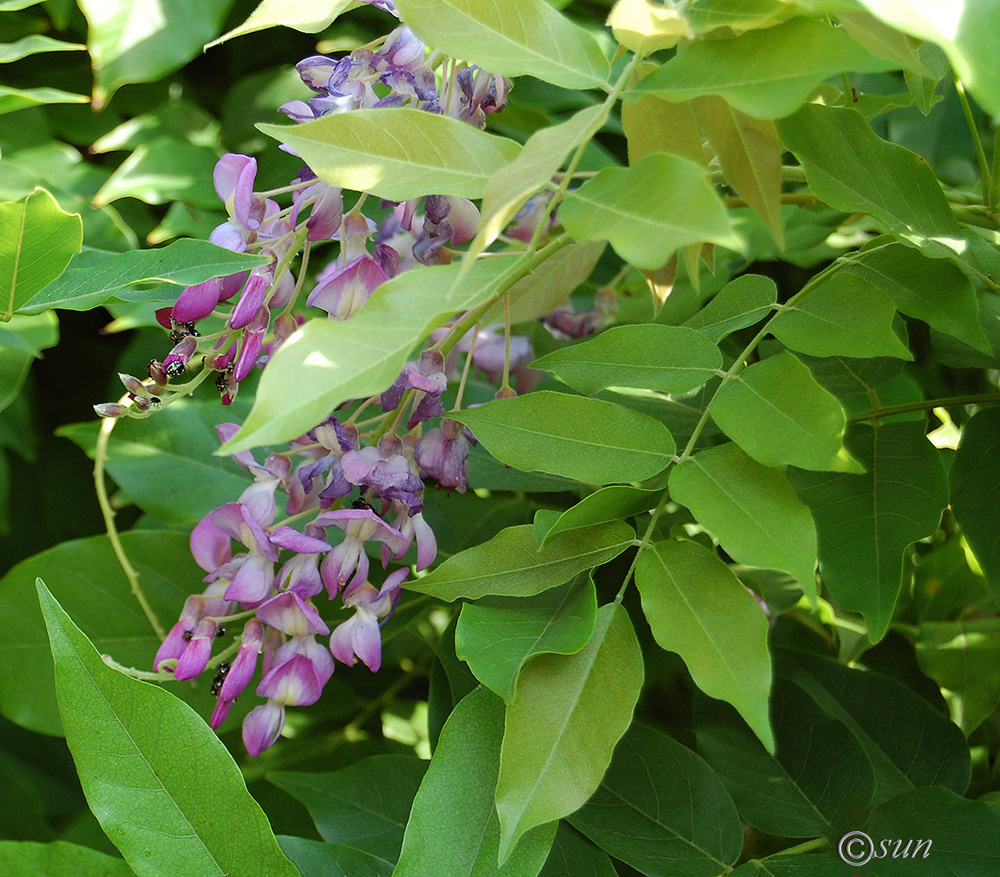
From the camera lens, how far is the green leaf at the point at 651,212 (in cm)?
24

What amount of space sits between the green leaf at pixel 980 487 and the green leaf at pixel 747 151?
18 cm

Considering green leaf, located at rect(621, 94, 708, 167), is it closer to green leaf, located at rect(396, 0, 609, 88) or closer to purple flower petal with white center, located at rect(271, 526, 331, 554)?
green leaf, located at rect(396, 0, 609, 88)

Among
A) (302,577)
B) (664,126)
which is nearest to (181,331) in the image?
(302,577)

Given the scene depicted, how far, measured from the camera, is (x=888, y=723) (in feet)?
1.49

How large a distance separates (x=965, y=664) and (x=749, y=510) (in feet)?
0.99

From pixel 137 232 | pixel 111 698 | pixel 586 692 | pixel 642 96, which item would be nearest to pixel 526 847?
pixel 586 692

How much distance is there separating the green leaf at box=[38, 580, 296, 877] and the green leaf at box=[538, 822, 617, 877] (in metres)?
0.12

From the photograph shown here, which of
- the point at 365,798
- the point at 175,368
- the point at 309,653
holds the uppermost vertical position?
the point at 175,368

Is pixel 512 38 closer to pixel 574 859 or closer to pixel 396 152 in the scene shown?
pixel 396 152

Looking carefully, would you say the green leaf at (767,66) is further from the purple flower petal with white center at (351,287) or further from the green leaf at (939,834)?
the green leaf at (939,834)

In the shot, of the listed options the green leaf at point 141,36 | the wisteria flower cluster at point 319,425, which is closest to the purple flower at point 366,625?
the wisteria flower cluster at point 319,425

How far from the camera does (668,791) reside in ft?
1.26

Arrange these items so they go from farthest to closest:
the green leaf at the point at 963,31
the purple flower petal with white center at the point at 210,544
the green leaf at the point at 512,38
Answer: the purple flower petal with white center at the point at 210,544 < the green leaf at the point at 512,38 < the green leaf at the point at 963,31

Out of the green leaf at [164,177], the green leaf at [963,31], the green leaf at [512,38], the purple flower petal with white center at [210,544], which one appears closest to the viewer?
the green leaf at [963,31]
